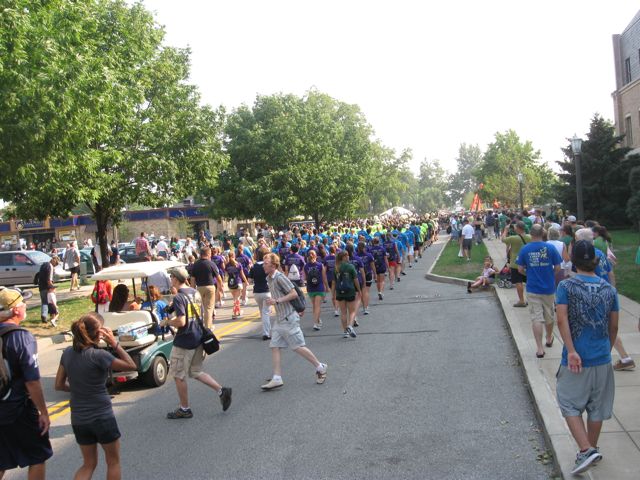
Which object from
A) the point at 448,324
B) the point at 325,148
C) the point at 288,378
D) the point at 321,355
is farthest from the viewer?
the point at 325,148

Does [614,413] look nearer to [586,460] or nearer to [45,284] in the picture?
[586,460]

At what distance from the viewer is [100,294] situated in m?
10.9

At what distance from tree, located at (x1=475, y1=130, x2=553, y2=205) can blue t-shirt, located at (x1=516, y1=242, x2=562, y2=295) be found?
4982cm

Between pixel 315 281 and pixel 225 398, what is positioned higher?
pixel 315 281

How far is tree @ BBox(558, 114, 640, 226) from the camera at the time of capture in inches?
1367

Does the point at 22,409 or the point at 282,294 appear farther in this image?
the point at 282,294

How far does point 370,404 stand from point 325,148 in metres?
33.3

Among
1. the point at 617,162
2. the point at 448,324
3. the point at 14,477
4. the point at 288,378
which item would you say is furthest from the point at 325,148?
the point at 14,477

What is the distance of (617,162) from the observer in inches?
1390

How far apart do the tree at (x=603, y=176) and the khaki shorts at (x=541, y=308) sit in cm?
2836

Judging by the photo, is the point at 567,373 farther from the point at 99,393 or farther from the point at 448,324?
the point at 448,324

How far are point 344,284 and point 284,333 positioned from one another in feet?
10.5

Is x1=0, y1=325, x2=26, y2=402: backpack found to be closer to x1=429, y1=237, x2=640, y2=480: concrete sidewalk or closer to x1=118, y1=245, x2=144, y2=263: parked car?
x1=429, y1=237, x2=640, y2=480: concrete sidewalk

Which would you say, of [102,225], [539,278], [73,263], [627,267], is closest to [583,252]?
[539,278]
